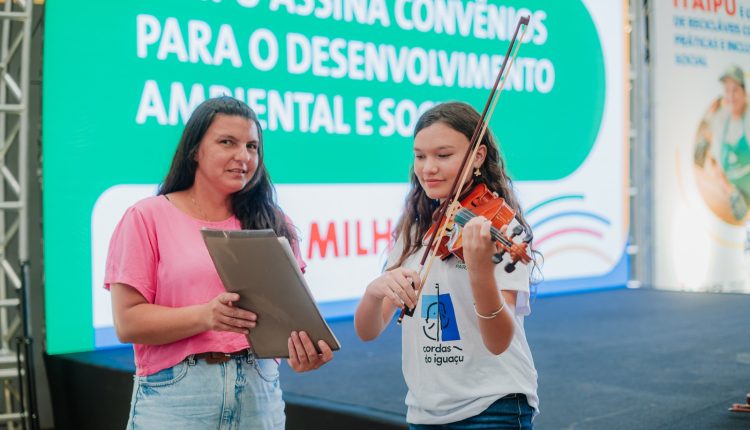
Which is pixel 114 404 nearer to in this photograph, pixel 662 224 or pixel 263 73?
pixel 263 73

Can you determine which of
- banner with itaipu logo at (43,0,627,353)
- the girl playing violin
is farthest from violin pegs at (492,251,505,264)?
banner with itaipu logo at (43,0,627,353)

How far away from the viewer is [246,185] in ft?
5.76

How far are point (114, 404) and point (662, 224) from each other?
5049 mm

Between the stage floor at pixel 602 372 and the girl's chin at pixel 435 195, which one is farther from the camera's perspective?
the stage floor at pixel 602 372

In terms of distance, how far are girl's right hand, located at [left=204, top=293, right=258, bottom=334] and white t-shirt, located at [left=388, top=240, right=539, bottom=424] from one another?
1.02ft

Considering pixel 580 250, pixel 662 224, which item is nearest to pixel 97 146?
pixel 580 250

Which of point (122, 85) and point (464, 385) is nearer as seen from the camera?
point (464, 385)

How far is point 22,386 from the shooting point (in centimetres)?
376

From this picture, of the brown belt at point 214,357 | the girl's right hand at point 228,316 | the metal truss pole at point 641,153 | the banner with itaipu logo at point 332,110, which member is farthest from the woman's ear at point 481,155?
the metal truss pole at point 641,153

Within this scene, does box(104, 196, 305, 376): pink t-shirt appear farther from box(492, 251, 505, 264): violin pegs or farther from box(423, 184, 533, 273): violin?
box(492, 251, 505, 264): violin pegs

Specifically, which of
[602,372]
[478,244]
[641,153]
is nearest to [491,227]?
[478,244]

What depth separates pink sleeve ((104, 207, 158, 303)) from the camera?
1.61m

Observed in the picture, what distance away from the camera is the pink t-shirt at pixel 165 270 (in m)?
1.62

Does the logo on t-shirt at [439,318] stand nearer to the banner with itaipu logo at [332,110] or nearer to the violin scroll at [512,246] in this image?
the violin scroll at [512,246]
